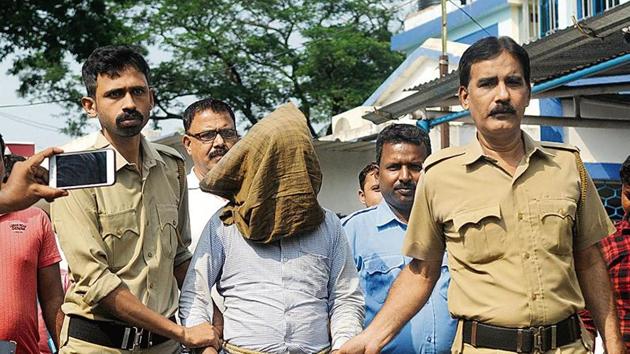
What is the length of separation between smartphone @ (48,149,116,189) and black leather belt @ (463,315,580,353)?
148 cm

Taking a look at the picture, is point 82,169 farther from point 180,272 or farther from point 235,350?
point 180,272

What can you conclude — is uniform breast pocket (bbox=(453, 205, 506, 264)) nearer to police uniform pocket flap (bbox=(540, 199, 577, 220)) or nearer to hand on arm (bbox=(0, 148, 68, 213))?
police uniform pocket flap (bbox=(540, 199, 577, 220))

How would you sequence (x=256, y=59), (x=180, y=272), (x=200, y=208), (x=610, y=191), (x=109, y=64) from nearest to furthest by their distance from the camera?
(x=109, y=64) < (x=180, y=272) < (x=200, y=208) < (x=610, y=191) < (x=256, y=59)

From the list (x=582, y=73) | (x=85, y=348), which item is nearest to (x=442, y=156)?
(x=85, y=348)

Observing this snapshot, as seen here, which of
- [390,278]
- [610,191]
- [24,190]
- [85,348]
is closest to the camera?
[24,190]

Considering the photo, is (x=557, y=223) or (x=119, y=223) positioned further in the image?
(x=119, y=223)

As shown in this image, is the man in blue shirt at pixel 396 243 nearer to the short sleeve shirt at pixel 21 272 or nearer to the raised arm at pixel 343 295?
the raised arm at pixel 343 295

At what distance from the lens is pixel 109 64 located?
4.23 m

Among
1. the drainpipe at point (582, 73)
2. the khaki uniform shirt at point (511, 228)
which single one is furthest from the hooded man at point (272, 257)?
the drainpipe at point (582, 73)

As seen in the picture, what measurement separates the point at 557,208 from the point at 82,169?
1742mm

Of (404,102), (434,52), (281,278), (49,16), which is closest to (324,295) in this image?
(281,278)

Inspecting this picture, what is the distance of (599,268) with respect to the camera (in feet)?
12.7

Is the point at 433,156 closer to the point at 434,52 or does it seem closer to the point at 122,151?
the point at 122,151

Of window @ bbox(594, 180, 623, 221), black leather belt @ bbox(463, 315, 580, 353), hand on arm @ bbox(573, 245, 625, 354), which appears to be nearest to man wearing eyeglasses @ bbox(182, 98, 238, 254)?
black leather belt @ bbox(463, 315, 580, 353)
